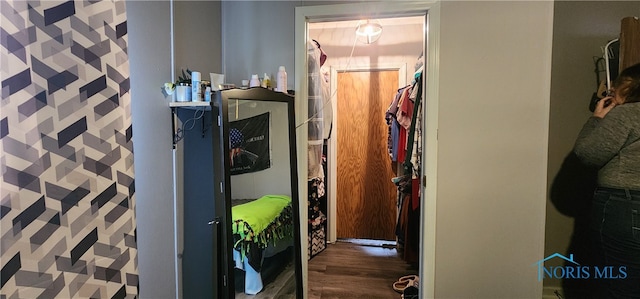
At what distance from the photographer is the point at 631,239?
1365mm

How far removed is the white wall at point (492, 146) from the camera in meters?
1.70

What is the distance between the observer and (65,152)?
2.45 feet

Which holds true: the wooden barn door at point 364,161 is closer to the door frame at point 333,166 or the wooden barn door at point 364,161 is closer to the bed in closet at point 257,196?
the door frame at point 333,166

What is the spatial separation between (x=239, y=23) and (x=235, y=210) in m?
1.22

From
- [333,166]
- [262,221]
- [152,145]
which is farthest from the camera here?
[333,166]

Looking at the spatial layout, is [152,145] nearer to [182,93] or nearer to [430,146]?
[182,93]

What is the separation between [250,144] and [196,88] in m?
0.40

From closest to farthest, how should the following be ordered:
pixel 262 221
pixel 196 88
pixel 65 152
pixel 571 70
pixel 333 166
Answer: pixel 65 152 → pixel 196 88 → pixel 262 221 → pixel 571 70 → pixel 333 166

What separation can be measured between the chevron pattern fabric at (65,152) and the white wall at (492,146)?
156 cm

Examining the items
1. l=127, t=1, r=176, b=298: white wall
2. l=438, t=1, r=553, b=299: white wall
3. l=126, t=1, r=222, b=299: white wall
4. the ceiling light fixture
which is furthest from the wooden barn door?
l=127, t=1, r=176, b=298: white wall

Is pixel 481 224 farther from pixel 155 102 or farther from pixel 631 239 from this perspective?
pixel 155 102

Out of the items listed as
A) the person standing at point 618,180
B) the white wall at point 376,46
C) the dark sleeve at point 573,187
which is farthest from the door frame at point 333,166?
the person standing at point 618,180

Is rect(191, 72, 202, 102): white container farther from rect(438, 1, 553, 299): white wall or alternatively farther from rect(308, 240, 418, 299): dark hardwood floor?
rect(308, 240, 418, 299): dark hardwood floor

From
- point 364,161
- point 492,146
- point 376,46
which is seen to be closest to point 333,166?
point 364,161
